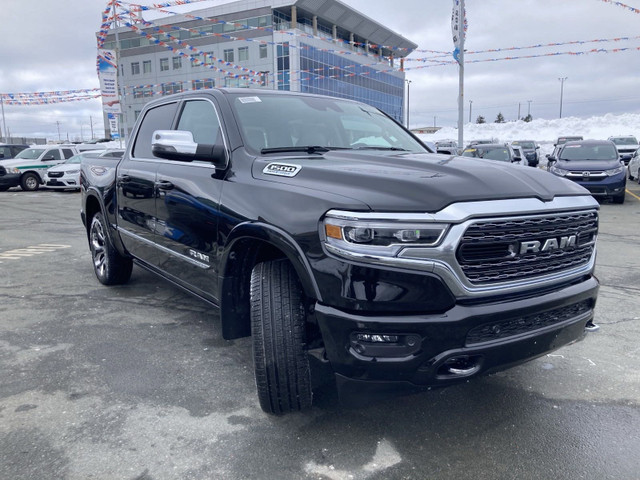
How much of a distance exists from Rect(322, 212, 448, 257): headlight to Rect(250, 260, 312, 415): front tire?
464 millimetres

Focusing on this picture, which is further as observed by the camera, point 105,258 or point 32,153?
point 32,153

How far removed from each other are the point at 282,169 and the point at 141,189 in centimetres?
185

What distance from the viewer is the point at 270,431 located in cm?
278

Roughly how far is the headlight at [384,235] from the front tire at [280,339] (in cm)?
46

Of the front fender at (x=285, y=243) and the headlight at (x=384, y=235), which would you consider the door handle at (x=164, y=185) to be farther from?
the headlight at (x=384, y=235)

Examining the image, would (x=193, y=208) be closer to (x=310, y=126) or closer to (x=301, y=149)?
(x=301, y=149)

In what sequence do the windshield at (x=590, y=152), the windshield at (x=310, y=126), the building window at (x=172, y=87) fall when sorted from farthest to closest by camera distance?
the building window at (x=172, y=87) < the windshield at (x=590, y=152) < the windshield at (x=310, y=126)

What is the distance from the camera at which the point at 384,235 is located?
7.50ft

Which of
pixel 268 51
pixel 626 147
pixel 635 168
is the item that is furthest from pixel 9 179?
pixel 268 51

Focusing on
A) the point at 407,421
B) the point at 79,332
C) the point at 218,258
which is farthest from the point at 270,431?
the point at 79,332

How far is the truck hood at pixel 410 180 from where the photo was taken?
2.35 m

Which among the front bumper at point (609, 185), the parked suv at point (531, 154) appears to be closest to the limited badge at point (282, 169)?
the front bumper at point (609, 185)

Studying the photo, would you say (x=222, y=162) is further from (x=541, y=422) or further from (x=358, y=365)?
(x=541, y=422)

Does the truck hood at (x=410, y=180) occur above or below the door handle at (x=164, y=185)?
above
